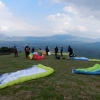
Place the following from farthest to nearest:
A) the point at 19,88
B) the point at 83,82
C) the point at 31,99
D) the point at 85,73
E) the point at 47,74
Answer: the point at 85,73 → the point at 47,74 → the point at 83,82 → the point at 19,88 → the point at 31,99

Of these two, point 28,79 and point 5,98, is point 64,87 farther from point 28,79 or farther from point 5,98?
point 5,98

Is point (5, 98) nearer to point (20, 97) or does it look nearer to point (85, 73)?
point (20, 97)

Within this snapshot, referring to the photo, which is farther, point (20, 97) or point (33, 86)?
point (33, 86)

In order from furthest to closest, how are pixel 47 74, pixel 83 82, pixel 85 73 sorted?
pixel 85 73 → pixel 47 74 → pixel 83 82

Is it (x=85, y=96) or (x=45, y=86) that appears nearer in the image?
(x=85, y=96)

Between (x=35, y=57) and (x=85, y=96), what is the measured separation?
17221 mm

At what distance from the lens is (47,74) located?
13.9 m

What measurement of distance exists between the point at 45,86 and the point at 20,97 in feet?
6.41

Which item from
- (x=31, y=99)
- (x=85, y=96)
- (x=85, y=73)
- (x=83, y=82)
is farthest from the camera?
(x=85, y=73)

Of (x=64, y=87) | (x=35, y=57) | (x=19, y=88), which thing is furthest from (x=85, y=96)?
(x=35, y=57)

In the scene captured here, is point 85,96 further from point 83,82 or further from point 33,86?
point 33,86

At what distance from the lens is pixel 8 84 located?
444 inches

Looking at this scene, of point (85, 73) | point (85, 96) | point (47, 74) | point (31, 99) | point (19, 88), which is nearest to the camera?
point (31, 99)

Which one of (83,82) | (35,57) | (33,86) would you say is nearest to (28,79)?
(33,86)
